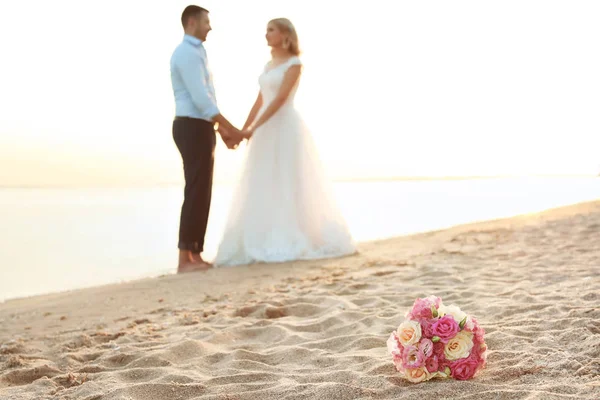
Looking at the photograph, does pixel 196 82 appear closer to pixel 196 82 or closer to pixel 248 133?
pixel 196 82

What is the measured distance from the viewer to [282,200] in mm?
5441

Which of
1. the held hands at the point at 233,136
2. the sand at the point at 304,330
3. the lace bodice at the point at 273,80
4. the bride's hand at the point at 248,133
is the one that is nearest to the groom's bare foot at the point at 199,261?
the sand at the point at 304,330

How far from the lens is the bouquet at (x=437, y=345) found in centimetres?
187

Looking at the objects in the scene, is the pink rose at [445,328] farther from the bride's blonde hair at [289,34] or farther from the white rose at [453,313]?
the bride's blonde hair at [289,34]

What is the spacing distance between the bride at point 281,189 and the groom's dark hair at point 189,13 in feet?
1.95

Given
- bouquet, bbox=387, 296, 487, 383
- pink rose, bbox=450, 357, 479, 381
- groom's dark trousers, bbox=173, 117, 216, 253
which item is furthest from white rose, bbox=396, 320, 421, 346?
groom's dark trousers, bbox=173, 117, 216, 253

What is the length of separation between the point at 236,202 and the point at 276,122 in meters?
0.77

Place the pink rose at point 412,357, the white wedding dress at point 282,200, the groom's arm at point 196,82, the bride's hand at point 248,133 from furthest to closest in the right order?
the bride's hand at point 248,133 → the white wedding dress at point 282,200 → the groom's arm at point 196,82 → the pink rose at point 412,357

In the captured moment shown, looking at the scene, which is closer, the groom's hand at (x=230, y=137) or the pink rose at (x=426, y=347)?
the pink rose at (x=426, y=347)

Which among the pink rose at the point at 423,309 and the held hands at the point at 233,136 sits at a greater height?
the held hands at the point at 233,136

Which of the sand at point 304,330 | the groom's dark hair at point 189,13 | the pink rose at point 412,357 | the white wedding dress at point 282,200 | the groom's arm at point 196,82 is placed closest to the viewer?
the pink rose at point 412,357

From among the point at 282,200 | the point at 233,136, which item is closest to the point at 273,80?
the point at 233,136

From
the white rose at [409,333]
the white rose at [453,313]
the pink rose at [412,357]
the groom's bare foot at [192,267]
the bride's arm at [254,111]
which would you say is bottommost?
the pink rose at [412,357]

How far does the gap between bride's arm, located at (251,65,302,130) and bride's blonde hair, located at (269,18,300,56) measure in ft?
0.59
